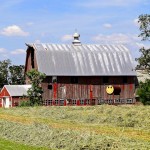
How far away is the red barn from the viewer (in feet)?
193

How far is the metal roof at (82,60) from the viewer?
58987 mm

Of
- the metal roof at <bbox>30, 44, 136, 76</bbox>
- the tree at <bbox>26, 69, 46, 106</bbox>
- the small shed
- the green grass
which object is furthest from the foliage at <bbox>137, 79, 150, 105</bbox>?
the green grass

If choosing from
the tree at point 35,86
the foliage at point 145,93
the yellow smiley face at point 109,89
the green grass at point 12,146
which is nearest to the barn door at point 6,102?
the tree at point 35,86

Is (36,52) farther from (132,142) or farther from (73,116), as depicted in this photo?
(132,142)

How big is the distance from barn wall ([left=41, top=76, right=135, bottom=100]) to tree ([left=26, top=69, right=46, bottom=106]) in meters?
2.34

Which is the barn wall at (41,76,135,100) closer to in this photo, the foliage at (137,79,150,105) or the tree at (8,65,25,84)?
the foliage at (137,79,150,105)

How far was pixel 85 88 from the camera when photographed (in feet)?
199

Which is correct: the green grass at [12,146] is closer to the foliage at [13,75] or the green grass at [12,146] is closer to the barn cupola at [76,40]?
the barn cupola at [76,40]

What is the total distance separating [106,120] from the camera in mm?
27484

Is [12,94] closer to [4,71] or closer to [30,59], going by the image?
[30,59]

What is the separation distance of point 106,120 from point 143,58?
2732 cm

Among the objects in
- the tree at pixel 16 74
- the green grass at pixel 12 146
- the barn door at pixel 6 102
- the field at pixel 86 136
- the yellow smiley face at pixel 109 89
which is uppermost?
the tree at pixel 16 74

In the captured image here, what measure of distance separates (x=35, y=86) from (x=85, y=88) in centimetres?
847

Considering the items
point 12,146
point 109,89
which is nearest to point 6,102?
point 109,89
